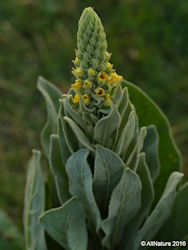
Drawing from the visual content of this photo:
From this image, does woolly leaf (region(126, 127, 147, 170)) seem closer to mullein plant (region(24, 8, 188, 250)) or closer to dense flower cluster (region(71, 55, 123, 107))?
mullein plant (region(24, 8, 188, 250))

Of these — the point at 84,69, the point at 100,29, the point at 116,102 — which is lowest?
the point at 116,102

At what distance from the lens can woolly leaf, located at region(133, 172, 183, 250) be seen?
4.99 ft

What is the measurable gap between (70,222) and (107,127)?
1.37 ft

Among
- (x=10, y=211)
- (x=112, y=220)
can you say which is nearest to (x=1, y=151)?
(x=10, y=211)

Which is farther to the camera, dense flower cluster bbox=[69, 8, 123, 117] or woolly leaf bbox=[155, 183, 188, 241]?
woolly leaf bbox=[155, 183, 188, 241]

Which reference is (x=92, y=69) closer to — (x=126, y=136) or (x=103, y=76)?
(x=103, y=76)

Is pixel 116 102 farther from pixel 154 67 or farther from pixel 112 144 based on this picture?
pixel 154 67

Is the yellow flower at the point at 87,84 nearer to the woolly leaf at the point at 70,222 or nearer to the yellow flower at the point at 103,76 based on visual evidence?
the yellow flower at the point at 103,76

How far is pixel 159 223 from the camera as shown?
5.33 ft

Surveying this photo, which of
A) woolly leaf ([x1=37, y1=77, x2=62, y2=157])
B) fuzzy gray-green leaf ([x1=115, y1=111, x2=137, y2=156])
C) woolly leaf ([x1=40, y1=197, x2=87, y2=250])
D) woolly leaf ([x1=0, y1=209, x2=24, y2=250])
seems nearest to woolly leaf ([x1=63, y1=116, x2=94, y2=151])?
fuzzy gray-green leaf ([x1=115, y1=111, x2=137, y2=156])

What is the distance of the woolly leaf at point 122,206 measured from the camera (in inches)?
57.2

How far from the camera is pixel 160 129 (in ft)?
6.27

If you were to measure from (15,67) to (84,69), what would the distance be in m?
2.99

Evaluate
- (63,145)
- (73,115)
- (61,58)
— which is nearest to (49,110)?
(63,145)
